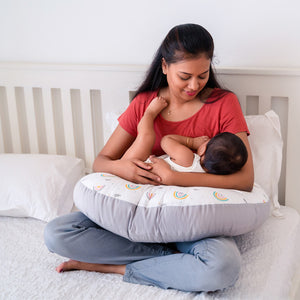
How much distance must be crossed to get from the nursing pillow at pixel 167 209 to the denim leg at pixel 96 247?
60 millimetres

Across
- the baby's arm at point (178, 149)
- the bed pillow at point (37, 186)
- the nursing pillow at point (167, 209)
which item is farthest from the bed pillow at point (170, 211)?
the bed pillow at point (37, 186)

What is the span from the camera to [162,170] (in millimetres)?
1285

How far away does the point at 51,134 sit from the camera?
6.27 feet

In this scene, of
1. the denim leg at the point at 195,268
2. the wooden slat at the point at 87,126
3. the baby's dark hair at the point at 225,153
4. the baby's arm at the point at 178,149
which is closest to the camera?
the denim leg at the point at 195,268

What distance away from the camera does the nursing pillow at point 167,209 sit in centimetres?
112

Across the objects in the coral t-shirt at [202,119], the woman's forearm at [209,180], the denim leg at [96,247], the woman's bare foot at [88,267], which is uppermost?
the coral t-shirt at [202,119]

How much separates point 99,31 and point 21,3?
39 cm

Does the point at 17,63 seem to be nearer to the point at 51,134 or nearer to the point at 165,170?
the point at 51,134

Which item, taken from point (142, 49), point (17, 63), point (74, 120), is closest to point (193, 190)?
point (142, 49)

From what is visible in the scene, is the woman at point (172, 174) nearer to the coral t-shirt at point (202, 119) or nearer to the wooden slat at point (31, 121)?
the coral t-shirt at point (202, 119)

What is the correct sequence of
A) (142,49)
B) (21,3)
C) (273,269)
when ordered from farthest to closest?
(21,3) < (142,49) < (273,269)

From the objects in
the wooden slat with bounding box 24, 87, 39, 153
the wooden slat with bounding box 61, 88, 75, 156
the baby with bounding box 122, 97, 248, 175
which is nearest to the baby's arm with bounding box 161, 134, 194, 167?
the baby with bounding box 122, 97, 248, 175

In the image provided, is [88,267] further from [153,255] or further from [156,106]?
[156,106]

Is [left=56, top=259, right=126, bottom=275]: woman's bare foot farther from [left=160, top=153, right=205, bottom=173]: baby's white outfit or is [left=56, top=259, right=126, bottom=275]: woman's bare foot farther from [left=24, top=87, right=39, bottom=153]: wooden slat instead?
[left=24, top=87, right=39, bottom=153]: wooden slat
